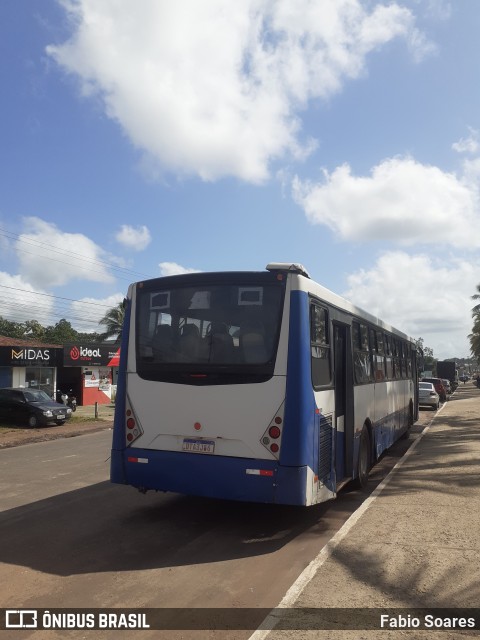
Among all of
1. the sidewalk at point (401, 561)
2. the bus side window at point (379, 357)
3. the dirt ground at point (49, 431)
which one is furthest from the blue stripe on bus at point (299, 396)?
the dirt ground at point (49, 431)

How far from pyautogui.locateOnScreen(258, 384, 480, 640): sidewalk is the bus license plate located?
5.68 ft

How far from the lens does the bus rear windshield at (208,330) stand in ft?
21.4

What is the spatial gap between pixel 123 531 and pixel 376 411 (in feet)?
18.9

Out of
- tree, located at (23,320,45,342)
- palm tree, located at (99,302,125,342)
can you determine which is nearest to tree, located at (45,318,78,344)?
tree, located at (23,320,45,342)

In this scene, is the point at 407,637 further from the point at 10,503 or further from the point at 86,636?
the point at 10,503

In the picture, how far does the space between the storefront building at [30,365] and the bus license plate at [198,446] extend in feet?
87.9

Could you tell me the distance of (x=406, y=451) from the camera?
14055 millimetres

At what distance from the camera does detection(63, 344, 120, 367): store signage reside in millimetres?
34656

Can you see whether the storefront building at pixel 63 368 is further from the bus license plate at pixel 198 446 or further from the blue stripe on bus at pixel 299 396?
the blue stripe on bus at pixel 299 396

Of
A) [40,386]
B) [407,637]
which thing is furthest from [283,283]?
[40,386]

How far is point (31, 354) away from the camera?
31.7 meters

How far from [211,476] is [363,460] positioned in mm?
3942

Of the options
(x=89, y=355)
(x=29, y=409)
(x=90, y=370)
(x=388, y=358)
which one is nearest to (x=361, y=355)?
(x=388, y=358)

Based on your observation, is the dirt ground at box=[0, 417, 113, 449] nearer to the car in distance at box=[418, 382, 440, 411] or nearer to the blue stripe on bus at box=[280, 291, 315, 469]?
the blue stripe on bus at box=[280, 291, 315, 469]
